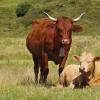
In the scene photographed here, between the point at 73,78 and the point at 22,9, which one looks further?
the point at 22,9

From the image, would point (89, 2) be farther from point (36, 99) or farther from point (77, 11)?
point (36, 99)

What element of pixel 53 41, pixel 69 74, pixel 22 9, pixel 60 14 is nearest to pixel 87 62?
pixel 69 74

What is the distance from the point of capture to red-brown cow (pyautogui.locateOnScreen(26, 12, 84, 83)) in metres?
14.2

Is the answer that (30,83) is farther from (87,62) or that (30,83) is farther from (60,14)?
(60,14)

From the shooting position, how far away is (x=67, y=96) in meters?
11.8

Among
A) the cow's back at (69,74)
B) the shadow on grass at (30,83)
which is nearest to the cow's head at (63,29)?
the cow's back at (69,74)

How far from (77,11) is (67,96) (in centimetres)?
5612

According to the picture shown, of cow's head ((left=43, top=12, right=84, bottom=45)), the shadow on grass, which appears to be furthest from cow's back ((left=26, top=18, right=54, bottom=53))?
the shadow on grass

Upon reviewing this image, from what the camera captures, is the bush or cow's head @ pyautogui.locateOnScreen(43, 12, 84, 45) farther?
the bush

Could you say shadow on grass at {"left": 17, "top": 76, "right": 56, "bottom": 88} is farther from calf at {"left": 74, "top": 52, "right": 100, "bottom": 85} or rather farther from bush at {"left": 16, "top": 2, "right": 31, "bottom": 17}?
bush at {"left": 16, "top": 2, "right": 31, "bottom": 17}

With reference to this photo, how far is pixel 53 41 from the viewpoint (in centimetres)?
1447

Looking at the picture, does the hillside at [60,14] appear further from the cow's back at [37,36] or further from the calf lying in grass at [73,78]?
the calf lying in grass at [73,78]

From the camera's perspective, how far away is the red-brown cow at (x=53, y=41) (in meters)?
14.2

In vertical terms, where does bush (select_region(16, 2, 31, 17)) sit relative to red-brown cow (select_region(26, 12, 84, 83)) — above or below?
below
